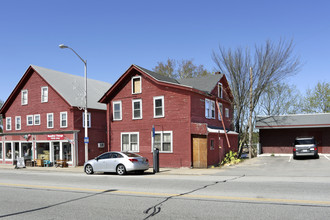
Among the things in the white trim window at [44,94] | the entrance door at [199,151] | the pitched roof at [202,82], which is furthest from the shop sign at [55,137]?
the entrance door at [199,151]

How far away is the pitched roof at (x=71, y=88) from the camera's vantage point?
31781mm

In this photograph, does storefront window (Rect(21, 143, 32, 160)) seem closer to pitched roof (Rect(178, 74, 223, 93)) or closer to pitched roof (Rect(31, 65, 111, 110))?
pitched roof (Rect(31, 65, 111, 110))

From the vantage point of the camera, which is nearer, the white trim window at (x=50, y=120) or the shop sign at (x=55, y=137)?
the shop sign at (x=55, y=137)

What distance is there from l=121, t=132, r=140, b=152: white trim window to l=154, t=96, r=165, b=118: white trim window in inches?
101

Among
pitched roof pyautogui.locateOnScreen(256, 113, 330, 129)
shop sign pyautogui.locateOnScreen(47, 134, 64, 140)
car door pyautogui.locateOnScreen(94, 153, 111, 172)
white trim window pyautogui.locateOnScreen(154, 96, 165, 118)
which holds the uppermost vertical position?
white trim window pyautogui.locateOnScreen(154, 96, 165, 118)

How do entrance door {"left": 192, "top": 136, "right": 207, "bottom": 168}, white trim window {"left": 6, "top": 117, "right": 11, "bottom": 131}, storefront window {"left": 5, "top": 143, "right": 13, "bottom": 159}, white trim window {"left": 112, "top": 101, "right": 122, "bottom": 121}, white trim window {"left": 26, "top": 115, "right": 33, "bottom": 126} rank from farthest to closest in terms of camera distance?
white trim window {"left": 6, "top": 117, "right": 11, "bottom": 131} → storefront window {"left": 5, "top": 143, "right": 13, "bottom": 159} → white trim window {"left": 26, "top": 115, "right": 33, "bottom": 126} → white trim window {"left": 112, "top": 101, "right": 122, "bottom": 121} → entrance door {"left": 192, "top": 136, "right": 207, "bottom": 168}

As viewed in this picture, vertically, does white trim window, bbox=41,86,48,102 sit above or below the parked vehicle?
above

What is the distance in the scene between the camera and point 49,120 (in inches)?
1273

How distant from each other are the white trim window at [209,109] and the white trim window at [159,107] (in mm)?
4191

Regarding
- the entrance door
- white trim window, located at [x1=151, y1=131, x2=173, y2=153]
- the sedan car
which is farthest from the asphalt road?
white trim window, located at [x1=151, y1=131, x2=173, y2=153]

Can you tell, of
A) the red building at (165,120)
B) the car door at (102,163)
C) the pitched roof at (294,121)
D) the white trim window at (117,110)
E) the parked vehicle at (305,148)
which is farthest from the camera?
the pitched roof at (294,121)

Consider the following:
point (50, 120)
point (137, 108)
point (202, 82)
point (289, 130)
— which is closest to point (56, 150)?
point (50, 120)

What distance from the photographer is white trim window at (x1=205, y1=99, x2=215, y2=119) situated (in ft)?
89.7

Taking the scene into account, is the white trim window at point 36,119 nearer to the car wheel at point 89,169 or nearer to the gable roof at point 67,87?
the gable roof at point 67,87
